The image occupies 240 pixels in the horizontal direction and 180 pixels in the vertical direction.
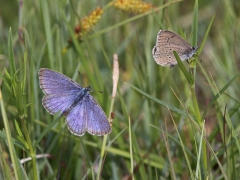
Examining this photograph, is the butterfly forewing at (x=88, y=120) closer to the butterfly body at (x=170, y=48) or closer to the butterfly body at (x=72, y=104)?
the butterfly body at (x=72, y=104)

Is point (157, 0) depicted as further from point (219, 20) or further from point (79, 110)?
point (79, 110)

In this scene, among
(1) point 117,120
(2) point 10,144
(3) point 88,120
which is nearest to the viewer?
(2) point 10,144

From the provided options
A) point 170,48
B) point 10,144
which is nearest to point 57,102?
point 10,144

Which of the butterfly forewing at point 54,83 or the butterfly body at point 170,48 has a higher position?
the butterfly body at point 170,48

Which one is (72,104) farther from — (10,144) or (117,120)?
(117,120)

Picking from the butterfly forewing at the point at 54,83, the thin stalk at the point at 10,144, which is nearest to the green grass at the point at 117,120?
the thin stalk at the point at 10,144

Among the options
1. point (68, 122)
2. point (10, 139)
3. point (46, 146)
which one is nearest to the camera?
point (10, 139)

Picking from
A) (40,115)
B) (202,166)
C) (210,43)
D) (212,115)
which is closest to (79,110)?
(202,166)
